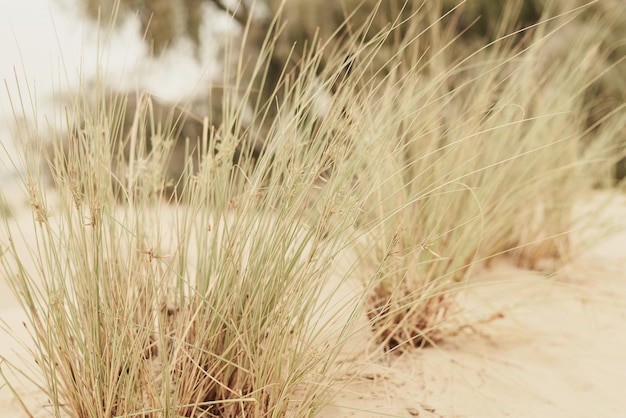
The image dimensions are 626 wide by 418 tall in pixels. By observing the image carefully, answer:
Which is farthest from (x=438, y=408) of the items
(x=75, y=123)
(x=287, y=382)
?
(x=75, y=123)

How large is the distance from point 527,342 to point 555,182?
3.79 ft

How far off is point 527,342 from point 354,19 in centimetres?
458

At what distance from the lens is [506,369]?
5.54 ft

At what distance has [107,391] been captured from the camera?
115 cm

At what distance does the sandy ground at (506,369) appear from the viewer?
141 centimetres

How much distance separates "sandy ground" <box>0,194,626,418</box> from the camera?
1.41 meters

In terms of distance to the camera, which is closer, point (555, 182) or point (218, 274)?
point (218, 274)

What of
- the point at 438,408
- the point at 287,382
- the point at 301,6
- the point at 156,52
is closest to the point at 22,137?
the point at 287,382

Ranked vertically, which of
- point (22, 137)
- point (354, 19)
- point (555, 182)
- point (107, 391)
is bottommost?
point (107, 391)

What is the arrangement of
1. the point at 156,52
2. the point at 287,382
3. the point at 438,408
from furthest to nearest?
the point at 156,52
the point at 438,408
the point at 287,382

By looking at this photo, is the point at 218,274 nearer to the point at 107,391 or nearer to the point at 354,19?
the point at 107,391

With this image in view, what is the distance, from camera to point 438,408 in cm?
142

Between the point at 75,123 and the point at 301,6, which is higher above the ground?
the point at 301,6

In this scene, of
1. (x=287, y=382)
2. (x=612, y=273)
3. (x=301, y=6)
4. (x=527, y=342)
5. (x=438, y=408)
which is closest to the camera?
(x=287, y=382)
